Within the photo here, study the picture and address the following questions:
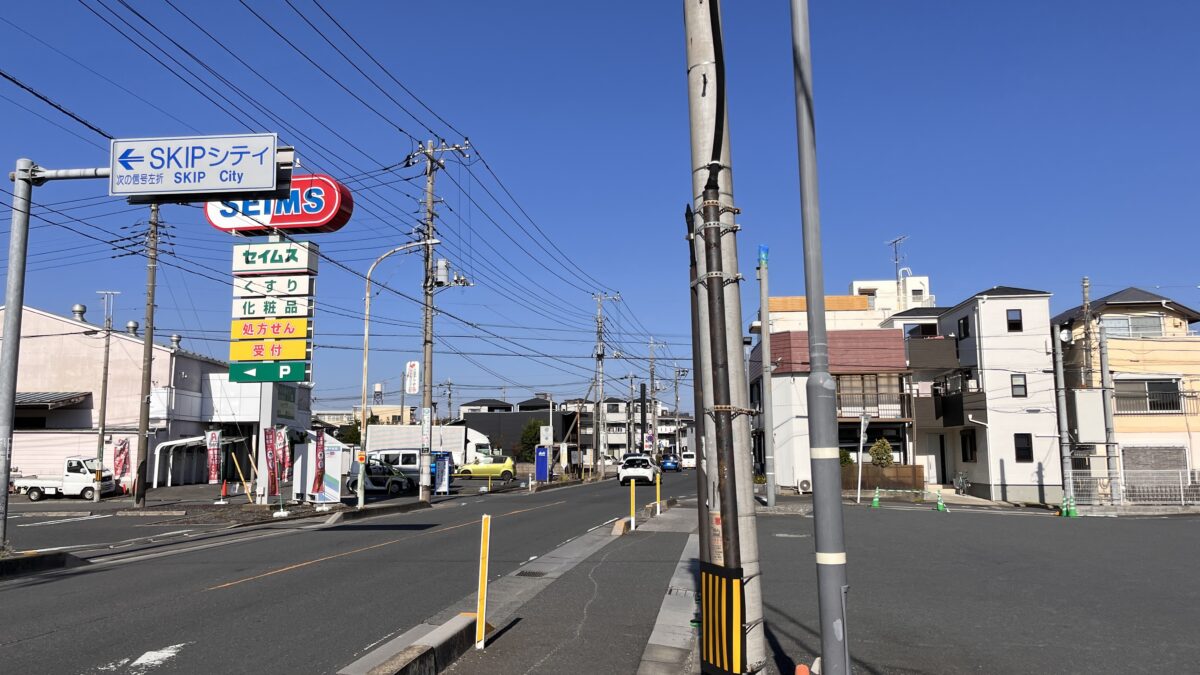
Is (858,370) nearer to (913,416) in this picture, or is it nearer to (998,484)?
(913,416)

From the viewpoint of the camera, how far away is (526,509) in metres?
27.2

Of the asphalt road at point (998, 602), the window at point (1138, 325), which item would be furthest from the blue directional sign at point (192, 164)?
the window at point (1138, 325)

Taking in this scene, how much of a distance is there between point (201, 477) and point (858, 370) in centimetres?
3741

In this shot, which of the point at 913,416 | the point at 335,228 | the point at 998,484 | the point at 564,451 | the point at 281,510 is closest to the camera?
the point at 281,510

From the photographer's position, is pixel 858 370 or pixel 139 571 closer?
pixel 139 571

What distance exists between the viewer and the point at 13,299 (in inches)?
544

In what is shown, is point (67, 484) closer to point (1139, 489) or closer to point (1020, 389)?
point (1020, 389)

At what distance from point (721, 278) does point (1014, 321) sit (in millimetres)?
38070

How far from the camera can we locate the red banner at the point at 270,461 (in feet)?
91.1

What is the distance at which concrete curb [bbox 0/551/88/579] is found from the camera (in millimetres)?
12789

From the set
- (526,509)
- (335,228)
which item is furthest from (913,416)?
(335,228)

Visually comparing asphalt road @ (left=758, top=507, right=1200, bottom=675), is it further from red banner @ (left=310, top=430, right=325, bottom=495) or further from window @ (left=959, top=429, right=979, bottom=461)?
window @ (left=959, top=429, right=979, bottom=461)

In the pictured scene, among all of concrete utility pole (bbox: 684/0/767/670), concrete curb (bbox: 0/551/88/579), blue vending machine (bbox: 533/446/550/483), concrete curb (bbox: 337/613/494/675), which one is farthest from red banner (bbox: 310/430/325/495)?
concrete utility pole (bbox: 684/0/767/670)

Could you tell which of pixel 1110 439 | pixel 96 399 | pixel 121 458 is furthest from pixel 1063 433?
pixel 96 399
